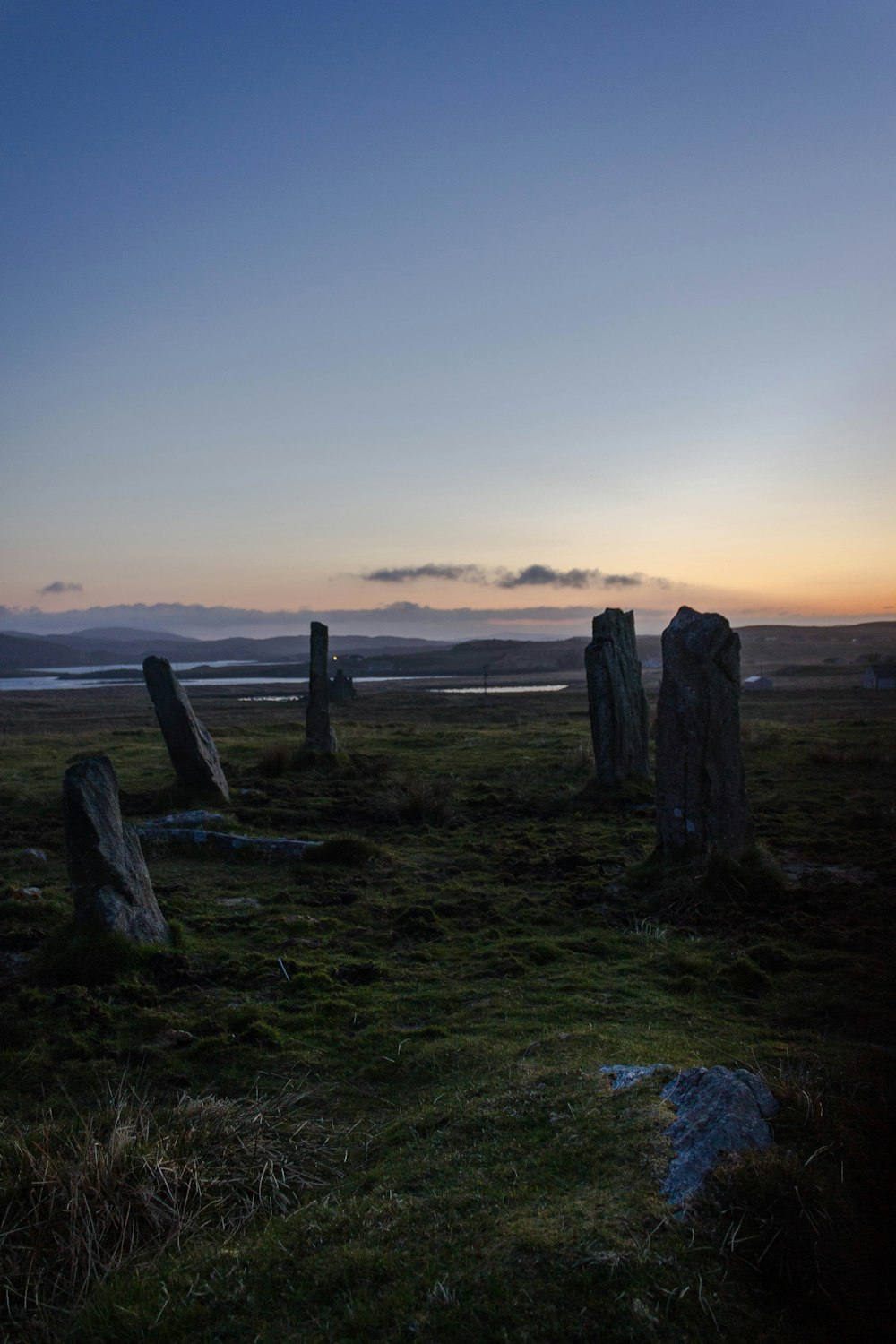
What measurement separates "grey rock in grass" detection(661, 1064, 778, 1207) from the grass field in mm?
85

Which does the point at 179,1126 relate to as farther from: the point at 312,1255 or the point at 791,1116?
the point at 791,1116

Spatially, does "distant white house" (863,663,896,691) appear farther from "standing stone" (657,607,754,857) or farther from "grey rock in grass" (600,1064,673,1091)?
"grey rock in grass" (600,1064,673,1091)

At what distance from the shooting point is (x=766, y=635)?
183500mm

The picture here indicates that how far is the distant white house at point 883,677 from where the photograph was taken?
161 ft

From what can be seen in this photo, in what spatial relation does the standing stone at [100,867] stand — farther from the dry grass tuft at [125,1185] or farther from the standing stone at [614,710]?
the standing stone at [614,710]

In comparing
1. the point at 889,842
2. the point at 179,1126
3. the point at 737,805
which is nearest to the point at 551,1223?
the point at 179,1126

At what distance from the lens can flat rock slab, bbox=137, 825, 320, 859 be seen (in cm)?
1234

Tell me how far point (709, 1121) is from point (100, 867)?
6.27 metres

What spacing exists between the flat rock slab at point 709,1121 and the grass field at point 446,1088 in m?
0.08

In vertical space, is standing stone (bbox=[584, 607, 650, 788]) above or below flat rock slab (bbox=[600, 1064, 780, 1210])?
above

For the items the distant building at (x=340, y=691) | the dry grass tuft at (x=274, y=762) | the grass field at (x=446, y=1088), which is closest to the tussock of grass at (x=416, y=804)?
the grass field at (x=446, y=1088)

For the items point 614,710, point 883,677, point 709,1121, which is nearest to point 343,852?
point 614,710

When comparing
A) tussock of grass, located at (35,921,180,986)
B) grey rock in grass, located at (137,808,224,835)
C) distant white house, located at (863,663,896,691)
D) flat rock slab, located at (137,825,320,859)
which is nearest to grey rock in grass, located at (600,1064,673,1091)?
tussock of grass, located at (35,921,180,986)

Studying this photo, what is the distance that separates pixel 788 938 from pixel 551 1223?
19.3 feet
